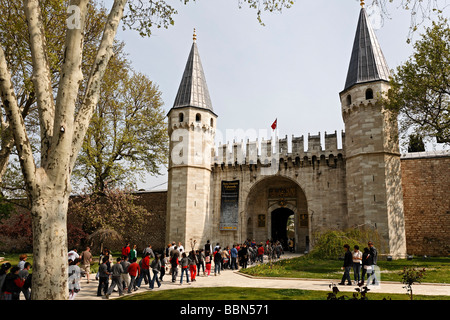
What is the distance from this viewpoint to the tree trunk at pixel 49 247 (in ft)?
17.0

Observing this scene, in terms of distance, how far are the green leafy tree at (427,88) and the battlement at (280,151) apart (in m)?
4.65

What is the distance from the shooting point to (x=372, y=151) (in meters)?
19.5

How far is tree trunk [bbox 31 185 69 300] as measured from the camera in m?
5.19

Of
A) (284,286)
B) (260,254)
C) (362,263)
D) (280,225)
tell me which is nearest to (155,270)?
(284,286)

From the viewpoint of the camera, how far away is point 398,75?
1841 cm

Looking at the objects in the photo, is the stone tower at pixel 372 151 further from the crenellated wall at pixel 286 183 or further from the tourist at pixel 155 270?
the tourist at pixel 155 270

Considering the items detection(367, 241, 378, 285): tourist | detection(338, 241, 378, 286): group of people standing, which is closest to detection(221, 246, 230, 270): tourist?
detection(338, 241, 378, 286): group of people standing

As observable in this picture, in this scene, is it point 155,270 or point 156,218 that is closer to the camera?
point 155,270

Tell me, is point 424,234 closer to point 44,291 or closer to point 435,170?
point 435,170

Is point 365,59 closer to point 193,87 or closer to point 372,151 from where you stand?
point 372,151

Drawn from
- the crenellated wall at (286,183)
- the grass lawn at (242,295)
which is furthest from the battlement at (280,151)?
the grass lawn at (242,295)

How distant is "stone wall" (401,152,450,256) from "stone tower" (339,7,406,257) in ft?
5.48

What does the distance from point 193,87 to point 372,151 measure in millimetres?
13664
